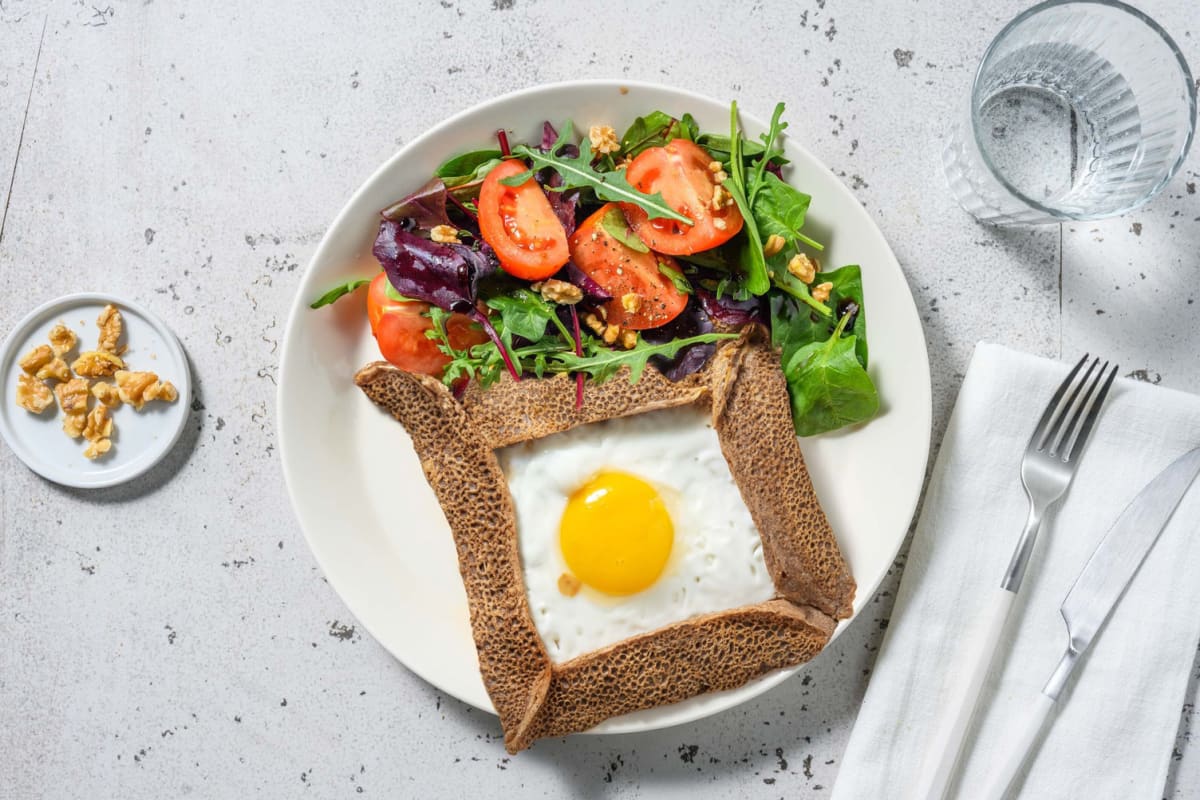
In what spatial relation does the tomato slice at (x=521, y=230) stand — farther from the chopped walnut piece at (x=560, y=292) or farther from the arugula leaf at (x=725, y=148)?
the arugula leaf at (x=725, y=148)

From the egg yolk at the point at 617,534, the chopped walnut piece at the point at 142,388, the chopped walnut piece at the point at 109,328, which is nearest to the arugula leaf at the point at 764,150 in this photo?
the egg yolk at the point at 617,534

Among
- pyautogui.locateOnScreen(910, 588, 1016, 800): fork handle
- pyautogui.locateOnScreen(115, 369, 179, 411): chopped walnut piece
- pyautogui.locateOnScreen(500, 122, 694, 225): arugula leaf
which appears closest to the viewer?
pyautogui.locateOnScreen(500, 122, 694, 225): arugula leaf

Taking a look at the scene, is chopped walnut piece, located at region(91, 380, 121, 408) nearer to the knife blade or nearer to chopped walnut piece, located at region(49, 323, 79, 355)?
chopped walnut piece, located at region(49, 323, 79, 355)

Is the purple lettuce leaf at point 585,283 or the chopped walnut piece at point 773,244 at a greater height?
the chopped walnut piece at point 773,244

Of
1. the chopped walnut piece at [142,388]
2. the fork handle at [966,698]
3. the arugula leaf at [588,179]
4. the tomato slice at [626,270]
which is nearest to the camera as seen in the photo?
the arugula leaf at [588,179]

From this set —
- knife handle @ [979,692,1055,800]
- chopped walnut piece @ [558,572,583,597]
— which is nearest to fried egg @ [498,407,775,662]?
chopped walnut piece @ [558,572,583,597]

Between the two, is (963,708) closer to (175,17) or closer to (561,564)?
(561,564)

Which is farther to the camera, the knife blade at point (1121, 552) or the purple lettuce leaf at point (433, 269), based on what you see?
the knife blade at point (1121, 552)
